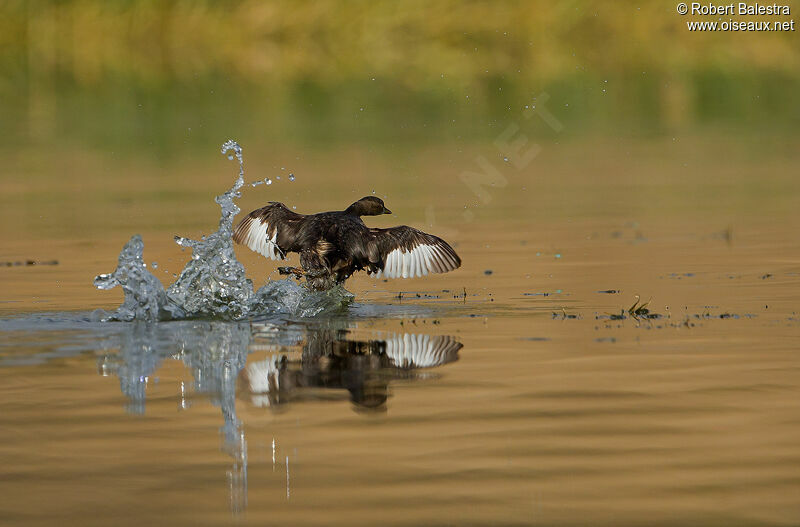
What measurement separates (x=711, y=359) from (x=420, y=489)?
2.98 metres

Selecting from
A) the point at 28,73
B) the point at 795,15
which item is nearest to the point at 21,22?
the point at 28,73

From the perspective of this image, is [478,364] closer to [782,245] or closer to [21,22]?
[782,245]

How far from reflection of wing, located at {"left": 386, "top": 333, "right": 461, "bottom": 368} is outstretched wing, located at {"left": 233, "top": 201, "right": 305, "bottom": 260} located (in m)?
2.48

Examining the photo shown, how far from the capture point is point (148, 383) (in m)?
7.97

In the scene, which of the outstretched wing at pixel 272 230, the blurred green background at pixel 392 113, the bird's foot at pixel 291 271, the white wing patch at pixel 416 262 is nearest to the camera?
the bird's foot at pixel 291 271

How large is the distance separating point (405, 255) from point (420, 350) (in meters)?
2.72

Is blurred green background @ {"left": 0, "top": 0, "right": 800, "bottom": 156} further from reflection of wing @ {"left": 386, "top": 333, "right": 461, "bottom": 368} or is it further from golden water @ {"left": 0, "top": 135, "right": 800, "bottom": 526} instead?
reflection of wing @ {"left": 386, "top": 333, "right": 461, "bottom": 368}

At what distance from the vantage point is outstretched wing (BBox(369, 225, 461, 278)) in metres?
11.6

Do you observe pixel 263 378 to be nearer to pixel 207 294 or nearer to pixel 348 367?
pixel 348 367

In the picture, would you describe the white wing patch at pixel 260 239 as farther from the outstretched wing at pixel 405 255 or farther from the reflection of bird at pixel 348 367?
the reflection of bird at pixel 348 367

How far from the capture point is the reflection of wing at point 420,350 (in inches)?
336

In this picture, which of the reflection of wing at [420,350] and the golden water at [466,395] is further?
the reflection of wing at [420,350]

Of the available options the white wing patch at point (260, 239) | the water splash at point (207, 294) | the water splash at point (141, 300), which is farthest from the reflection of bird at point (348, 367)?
the white wing patch at point (260, 239)

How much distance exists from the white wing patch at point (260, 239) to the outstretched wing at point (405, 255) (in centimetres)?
78
